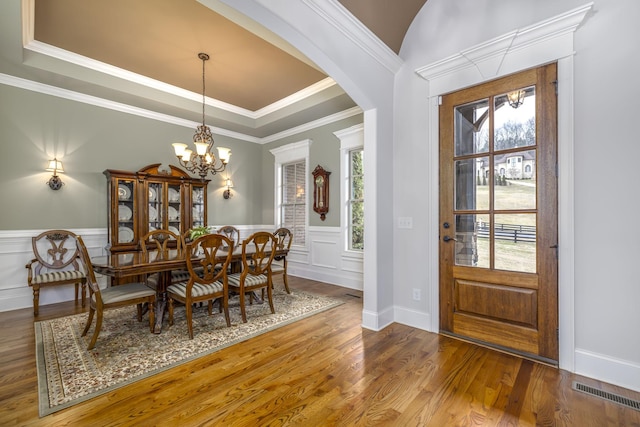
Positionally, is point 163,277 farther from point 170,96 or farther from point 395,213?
point 170,96

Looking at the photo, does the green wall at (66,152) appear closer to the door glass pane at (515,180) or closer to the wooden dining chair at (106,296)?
the wooden dining chair at (106,296)

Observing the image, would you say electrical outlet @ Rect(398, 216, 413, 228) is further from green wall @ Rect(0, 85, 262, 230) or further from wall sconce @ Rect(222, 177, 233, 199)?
green wall @ Rect(0, 85, 262, 230)

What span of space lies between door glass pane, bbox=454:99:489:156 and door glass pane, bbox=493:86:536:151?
8 cm

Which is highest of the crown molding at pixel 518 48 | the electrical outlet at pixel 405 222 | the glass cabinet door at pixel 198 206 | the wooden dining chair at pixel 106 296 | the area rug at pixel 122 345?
the crown molding at pixel 518 48

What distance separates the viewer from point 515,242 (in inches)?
94.3

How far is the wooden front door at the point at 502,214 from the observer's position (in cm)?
225

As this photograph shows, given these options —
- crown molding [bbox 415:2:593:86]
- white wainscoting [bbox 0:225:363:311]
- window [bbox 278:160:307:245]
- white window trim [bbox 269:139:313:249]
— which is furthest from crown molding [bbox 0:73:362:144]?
crown molding [bbox 415:2:593:86]

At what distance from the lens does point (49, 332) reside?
2797 millimetres

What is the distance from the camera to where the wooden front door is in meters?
2.25

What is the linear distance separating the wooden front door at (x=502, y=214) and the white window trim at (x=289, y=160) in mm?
2948

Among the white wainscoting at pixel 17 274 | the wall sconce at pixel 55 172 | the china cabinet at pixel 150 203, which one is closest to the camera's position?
the white wainscoting at pixel 17 274

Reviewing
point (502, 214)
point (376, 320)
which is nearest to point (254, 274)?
point (376, 320)

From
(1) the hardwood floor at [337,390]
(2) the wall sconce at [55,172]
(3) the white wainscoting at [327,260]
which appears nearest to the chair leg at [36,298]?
(1) the hardwood floor at [337,390]

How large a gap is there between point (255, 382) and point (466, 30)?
11.5ft
